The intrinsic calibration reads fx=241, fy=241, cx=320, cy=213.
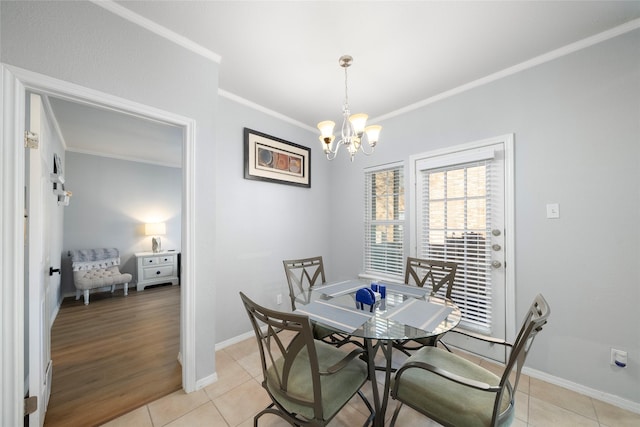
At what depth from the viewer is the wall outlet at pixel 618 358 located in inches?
66.4

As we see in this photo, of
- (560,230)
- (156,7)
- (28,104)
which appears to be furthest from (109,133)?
(560,230)

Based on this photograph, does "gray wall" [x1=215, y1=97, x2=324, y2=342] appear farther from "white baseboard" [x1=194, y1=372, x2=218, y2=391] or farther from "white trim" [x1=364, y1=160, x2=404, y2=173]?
"white trim" [x1=364, y1=160, x2=404, y2=173]

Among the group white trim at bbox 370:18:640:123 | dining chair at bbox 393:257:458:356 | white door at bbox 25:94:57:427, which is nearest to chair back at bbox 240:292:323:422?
dining chair at bbox 393:257:458:356

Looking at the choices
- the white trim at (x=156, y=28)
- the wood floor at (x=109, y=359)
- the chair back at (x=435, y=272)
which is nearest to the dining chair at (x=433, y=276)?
the chair back at (x=435, y=272)

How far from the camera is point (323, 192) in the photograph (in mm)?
3689

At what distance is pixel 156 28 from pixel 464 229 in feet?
10.2

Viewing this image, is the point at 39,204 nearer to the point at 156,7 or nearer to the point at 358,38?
the point at 156,7

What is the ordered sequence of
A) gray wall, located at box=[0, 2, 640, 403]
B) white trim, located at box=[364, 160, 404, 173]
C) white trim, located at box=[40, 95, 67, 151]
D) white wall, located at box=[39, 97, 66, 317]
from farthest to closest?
1. white trim, located at box=[364, 160, 404, 173]
2. white trim, located at box=[40, 95, 67, 151]
3. white wall, located at box=[39, 97, 66, 317]
4. gray wall, located at box=[0, 2, 640, 403]

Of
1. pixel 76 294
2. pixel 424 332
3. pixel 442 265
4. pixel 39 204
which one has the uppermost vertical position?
pixel 39 204

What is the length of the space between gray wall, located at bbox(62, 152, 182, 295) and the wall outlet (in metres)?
5.92

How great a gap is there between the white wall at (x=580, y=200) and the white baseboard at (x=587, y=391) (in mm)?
24

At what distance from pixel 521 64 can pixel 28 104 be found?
3594mm

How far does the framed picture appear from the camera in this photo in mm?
2777

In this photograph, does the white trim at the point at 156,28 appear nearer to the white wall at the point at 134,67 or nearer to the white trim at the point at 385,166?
the white wall at the point at 134,67
